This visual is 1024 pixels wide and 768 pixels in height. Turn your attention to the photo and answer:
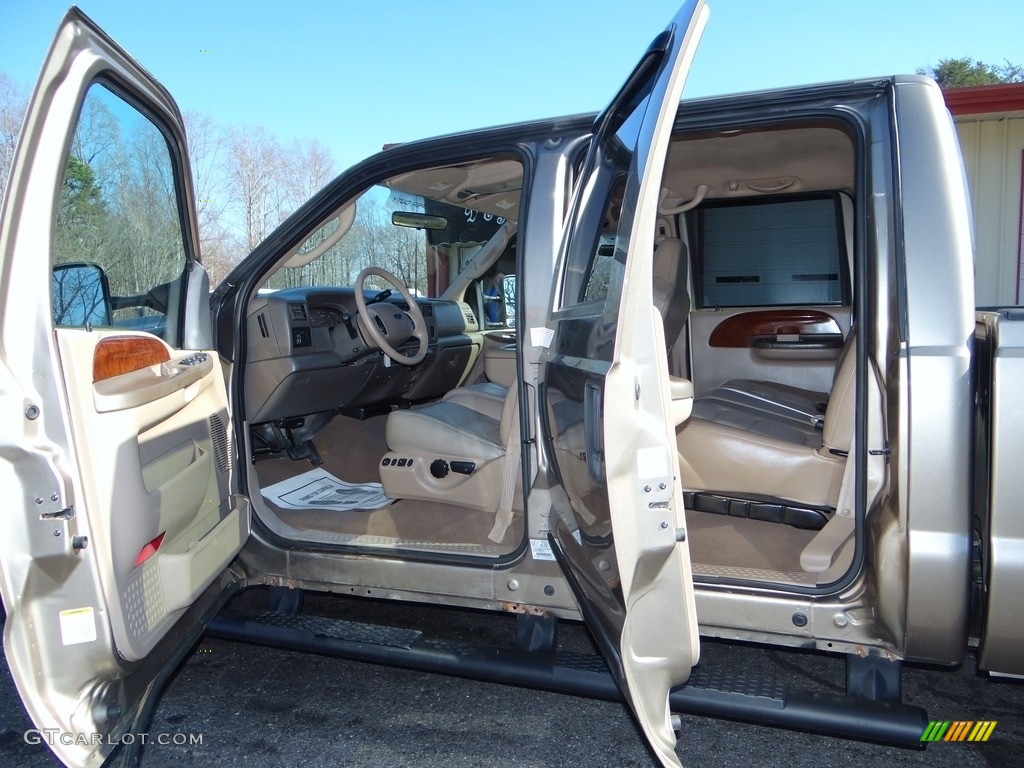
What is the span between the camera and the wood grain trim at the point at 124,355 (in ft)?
5.88

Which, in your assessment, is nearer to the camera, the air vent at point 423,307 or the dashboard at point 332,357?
→ the dashboard at point 332,357

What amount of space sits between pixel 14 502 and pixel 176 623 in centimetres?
63

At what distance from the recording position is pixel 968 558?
6.07ft

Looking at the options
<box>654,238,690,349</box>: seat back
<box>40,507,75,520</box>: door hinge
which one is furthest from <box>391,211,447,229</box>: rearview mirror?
<box>40,507,75,520</box>: door hinge

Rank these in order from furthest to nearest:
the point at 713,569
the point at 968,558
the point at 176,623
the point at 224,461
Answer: the point at 224,461, the point at 713,569, the point at 176,623, the point at 968,558

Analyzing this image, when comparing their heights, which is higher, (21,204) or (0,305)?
(21,204)

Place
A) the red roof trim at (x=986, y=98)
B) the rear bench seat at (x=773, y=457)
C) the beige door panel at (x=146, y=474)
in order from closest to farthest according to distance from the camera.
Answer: the beige door panel at (x=146, y=474) < the rear bench seat at (x=773, y=457) < the red roof trim at (x=986, y=98)

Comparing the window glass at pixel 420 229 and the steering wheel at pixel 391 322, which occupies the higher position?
the window glass at pixel 420 229

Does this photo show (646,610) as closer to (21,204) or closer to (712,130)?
(712,130)

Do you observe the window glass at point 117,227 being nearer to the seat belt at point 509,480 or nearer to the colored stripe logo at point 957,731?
the seat belt at point 509,480

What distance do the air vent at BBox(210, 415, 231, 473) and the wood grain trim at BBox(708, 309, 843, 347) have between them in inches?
108

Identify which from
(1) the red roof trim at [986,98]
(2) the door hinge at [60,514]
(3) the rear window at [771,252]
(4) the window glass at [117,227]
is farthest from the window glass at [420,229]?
(1) the red roof trim at [986,98]

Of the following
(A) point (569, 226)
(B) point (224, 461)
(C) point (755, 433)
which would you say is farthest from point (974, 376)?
(B) point (224, 461)

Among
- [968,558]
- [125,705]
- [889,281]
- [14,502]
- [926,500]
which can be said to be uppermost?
[889,281]
